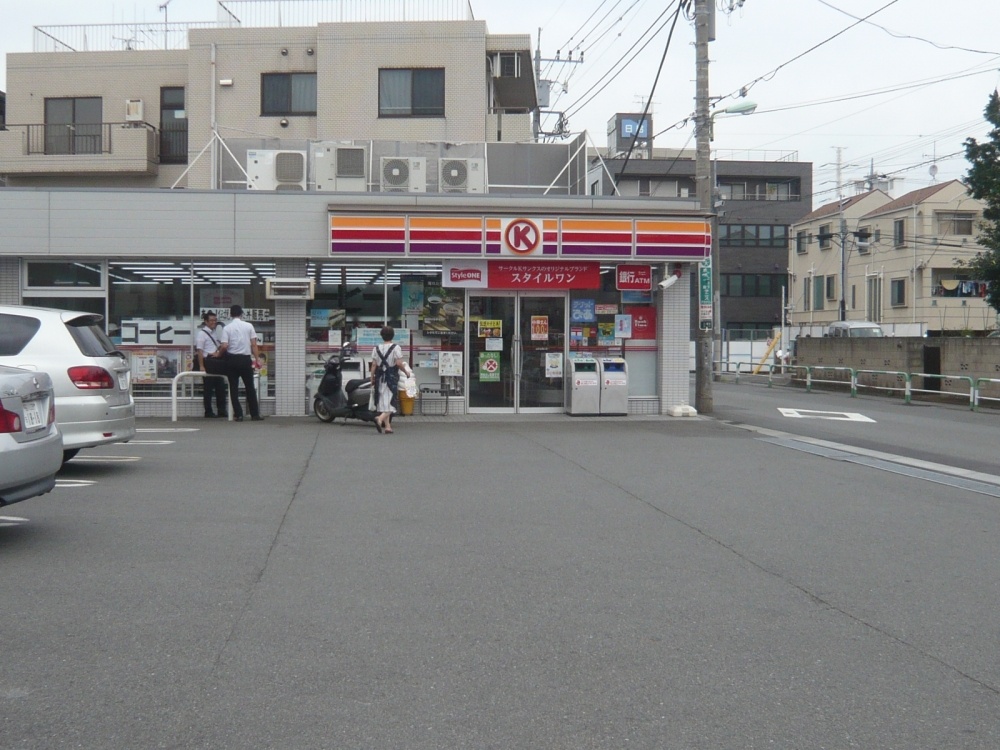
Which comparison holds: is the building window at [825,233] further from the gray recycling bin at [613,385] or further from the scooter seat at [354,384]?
the scooter seat at [354,384]

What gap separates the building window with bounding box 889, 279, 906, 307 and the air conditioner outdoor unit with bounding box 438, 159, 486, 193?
34.4 m

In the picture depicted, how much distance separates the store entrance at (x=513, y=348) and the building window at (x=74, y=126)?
51.5 ft

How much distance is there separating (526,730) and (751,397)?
84.3 feet

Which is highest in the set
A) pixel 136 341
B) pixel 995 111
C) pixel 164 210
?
pixel 995 111

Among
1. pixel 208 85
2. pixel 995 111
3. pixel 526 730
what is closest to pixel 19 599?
→ pixel 526 730

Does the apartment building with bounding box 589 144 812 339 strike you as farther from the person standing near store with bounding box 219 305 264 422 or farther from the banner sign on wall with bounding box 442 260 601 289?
the person standing near store with bounding box 219 305 264 422

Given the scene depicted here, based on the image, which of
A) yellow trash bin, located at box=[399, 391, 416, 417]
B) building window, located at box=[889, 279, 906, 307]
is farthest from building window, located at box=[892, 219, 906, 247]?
yellow trash bin, located at box=[399, 391, 416, 417]

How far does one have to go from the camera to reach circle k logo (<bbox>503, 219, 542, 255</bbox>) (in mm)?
18672

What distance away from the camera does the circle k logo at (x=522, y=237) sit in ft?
61.3

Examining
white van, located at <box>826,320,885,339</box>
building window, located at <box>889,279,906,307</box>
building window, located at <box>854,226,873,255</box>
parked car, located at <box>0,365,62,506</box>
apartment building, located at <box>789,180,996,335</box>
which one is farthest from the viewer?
building window, located at <box>854,226,873,255</box>

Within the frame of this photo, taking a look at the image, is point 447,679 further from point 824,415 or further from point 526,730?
point 824,415

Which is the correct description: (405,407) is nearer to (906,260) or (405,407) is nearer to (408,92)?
(408,92)

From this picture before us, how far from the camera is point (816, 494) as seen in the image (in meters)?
10.6

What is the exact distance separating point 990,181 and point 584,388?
50.4 feet
